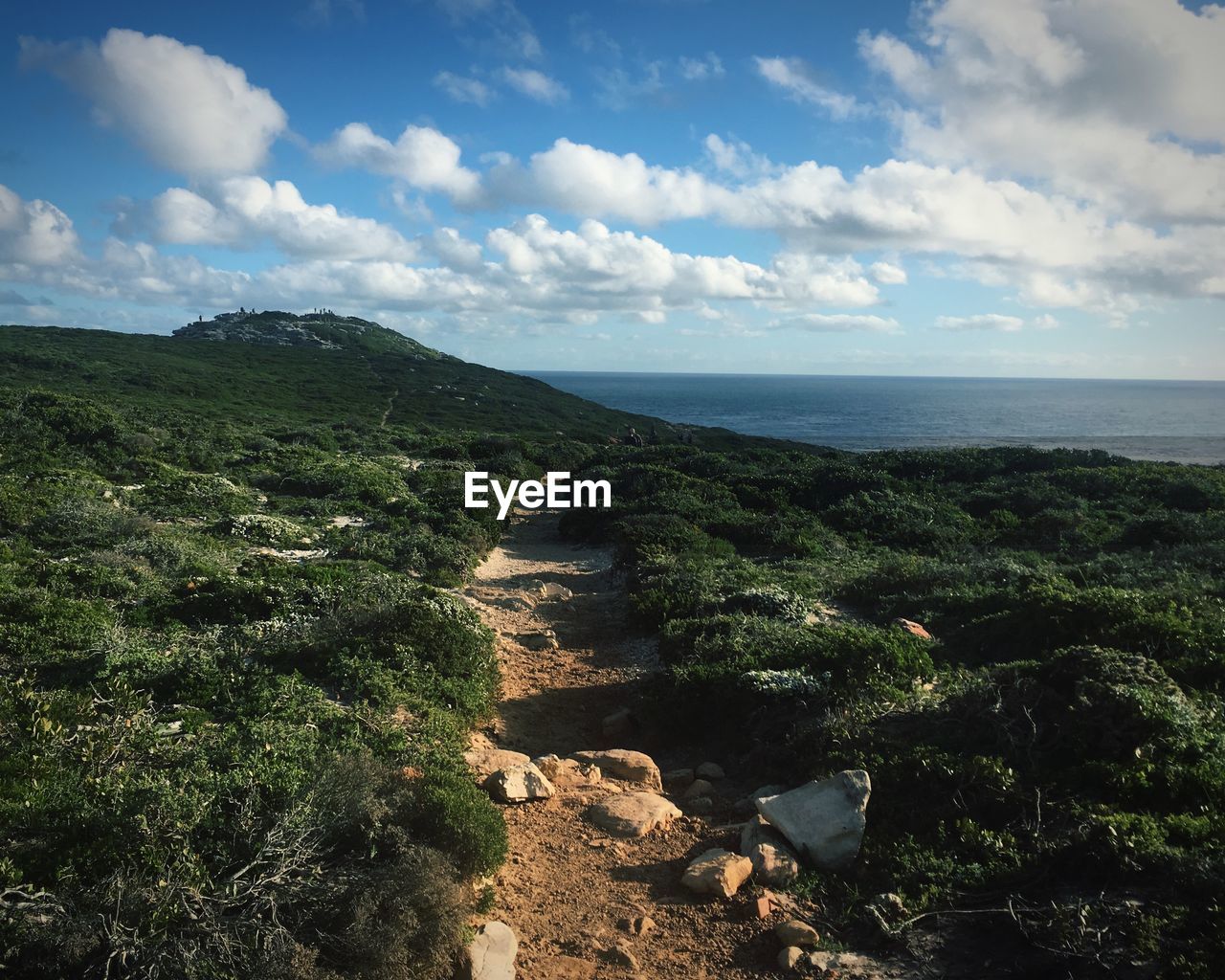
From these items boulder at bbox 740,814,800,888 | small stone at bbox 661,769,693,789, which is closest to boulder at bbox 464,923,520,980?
boulder at bbox 740,814,800,888

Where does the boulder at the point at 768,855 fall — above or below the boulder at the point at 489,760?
above

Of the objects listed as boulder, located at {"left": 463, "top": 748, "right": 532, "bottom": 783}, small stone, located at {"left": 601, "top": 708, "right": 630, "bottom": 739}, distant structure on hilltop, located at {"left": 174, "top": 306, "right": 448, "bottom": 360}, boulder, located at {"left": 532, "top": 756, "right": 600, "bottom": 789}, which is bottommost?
small stone, located at {"left": 601, "top": 708, "right": 630, "bottom": 739}

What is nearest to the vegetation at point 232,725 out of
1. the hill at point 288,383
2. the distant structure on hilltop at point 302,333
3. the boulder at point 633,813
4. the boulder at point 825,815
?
the boulder at point 633,813

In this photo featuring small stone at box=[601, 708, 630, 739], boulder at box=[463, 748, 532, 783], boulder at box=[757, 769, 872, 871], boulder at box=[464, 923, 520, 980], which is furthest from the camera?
small stone at box=[601, 708, 630, 739]

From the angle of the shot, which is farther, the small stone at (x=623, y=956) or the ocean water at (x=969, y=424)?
the ocean water at (x=969, y=424)

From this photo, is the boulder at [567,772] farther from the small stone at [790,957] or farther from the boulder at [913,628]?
the boulder at [913,628]

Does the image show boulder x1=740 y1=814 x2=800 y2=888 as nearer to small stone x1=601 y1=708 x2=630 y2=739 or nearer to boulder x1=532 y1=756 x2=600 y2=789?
boulder x1=532 y1=756 x2=600 y2=789
